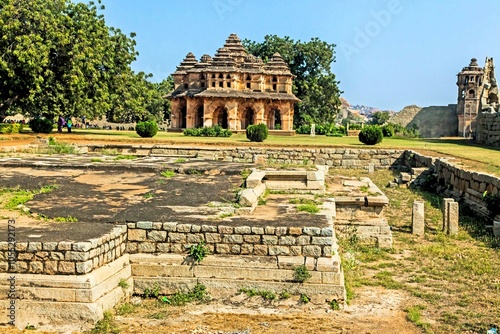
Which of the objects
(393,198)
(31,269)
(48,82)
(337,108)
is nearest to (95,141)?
(48,82)

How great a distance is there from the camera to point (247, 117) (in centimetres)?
4494

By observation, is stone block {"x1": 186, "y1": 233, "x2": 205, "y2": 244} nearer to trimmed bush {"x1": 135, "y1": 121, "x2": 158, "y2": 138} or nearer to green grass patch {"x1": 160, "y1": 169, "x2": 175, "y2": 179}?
green grass patch {"x1": 160, "y1": 169, "x2": 175, "y2": 179}

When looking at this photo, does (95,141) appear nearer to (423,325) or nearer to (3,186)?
(3,186)

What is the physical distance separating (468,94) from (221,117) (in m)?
31.3

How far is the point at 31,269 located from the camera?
226 inches

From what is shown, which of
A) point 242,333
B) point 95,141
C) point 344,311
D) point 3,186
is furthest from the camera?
point 95,141

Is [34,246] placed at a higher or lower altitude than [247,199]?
lower

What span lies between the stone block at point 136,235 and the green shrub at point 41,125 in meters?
24.3

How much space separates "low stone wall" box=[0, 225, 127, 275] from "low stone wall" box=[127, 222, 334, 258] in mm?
918

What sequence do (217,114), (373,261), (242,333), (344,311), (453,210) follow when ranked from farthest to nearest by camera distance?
(217,114), (453,210), (373,261), (344,311), (242,333)

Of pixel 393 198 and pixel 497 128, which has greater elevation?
pixel 497 128

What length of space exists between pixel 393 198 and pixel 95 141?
14.8 m

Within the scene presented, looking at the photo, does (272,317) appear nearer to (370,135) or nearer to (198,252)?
(198,252)

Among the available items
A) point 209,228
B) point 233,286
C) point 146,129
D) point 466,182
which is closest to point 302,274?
point 233,286
